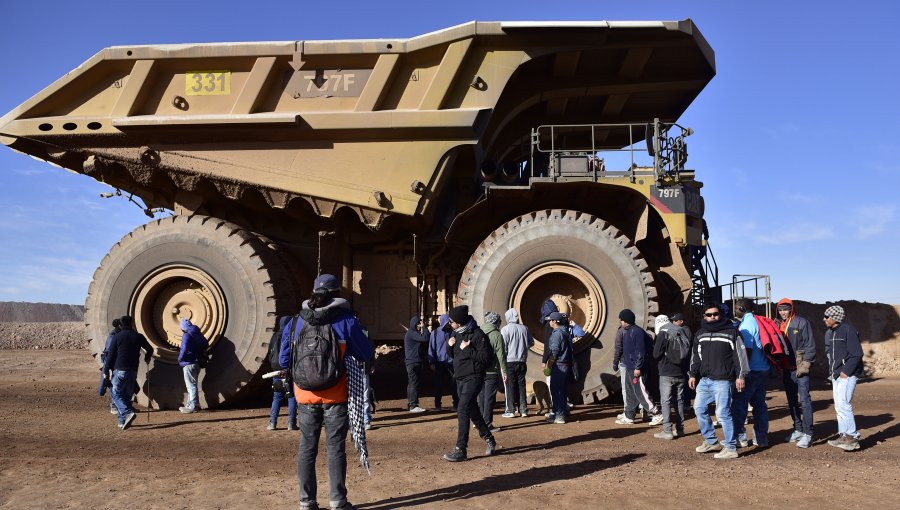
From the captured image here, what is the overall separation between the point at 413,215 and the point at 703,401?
4.63 metres

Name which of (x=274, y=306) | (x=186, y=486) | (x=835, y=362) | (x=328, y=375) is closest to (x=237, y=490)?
(x=186, y=486)

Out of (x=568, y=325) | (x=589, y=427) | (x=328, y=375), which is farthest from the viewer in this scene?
(x=568, y=325)

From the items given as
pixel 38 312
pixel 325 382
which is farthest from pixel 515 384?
pixel 38 312

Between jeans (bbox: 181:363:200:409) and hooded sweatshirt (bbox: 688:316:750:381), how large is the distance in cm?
674

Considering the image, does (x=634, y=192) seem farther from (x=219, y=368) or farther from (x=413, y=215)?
(x=219, y=368)

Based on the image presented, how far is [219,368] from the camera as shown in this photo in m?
10.1

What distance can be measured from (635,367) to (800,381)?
6.18 ft

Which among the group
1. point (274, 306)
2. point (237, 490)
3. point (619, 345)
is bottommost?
point (237, 490)

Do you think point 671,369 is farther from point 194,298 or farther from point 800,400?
point 194,298

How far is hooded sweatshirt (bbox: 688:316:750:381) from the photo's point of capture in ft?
23.4

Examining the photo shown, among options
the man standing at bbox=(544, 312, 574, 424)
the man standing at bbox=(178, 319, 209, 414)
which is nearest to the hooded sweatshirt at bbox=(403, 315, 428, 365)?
the man standing at bbox=(544, 312, 574, 424)

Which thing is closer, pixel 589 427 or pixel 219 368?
pixel 589 427

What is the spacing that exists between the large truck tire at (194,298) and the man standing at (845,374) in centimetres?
713

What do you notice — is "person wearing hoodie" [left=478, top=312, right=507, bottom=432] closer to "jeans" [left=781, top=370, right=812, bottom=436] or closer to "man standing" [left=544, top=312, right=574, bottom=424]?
"man standing" [left=544, top=312, right=574, bottom=424]
